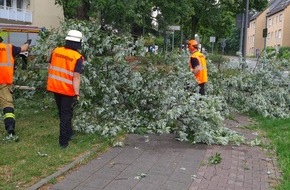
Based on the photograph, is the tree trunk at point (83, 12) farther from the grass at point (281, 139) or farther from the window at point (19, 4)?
the window at point (19, 4)

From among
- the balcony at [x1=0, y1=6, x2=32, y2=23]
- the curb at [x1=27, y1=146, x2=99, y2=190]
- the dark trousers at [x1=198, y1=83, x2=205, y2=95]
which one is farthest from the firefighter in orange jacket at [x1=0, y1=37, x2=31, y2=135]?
the balcony at [x1=0, y1=6, x2=32, y2=23]

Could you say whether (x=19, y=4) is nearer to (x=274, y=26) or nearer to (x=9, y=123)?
(x=9, y=123)

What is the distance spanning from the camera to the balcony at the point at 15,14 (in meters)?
43.0

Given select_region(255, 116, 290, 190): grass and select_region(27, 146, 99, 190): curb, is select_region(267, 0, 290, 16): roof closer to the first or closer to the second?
select_region(255, 116, 290, 190): grass

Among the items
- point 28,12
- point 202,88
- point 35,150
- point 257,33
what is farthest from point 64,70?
point 257,33

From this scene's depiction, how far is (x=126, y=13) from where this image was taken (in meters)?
16.3

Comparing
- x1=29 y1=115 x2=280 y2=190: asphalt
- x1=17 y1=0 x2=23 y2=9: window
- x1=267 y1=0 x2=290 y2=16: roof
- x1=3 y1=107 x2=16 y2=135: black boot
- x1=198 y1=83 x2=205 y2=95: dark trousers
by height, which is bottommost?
x1=29 y1=115 x2=280 y2=190: asphalt

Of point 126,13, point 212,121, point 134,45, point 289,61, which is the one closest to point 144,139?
point 212,121

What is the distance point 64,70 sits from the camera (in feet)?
21.4

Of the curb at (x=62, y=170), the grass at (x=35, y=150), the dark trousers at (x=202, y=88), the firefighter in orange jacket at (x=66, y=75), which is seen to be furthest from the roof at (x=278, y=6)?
the curb at (x=62, y=170)

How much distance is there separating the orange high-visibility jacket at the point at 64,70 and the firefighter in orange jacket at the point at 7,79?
1005 millimetres

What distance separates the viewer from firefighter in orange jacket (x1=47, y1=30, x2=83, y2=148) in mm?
6484

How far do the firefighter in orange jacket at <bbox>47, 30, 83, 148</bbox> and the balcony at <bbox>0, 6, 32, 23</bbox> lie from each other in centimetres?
3885

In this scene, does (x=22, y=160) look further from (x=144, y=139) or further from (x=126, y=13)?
(x=126, y=13)
